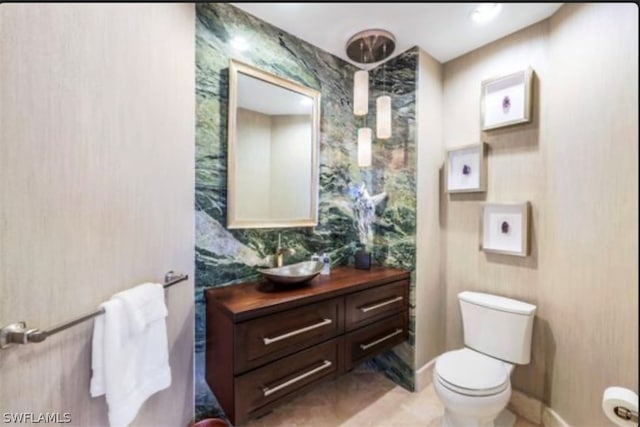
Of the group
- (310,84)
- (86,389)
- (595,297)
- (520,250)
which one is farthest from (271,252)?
(595,297)

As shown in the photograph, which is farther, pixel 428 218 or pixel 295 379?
pixel 428 218

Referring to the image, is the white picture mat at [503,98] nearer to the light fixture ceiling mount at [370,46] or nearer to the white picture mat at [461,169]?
the white picture mat at [461,169]

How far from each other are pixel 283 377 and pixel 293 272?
0.62m

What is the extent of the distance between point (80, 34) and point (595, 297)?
2.54 meters

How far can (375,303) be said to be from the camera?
178cm

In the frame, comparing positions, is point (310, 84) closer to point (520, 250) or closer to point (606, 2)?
point (606, 2)

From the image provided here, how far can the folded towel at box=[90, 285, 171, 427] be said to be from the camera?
1021mm

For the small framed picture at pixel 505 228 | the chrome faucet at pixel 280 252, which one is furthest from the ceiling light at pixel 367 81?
the small framed picture at pixel 505 228

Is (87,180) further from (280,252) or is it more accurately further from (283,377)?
(283,377)

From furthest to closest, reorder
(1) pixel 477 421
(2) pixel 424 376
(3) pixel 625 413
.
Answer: (2) pixel 424 376 → (1) pixel 477 421 → (3) pixel 625 413

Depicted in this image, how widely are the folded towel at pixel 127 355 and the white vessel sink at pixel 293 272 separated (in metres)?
0.55

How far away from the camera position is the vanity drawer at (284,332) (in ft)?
4.04

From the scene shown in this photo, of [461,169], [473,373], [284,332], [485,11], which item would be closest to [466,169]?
[461,169]

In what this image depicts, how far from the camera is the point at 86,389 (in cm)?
108
